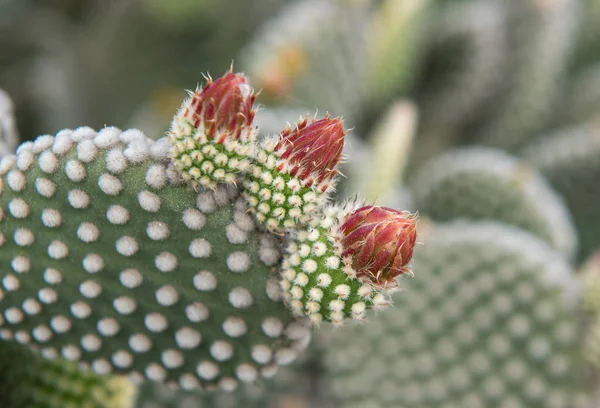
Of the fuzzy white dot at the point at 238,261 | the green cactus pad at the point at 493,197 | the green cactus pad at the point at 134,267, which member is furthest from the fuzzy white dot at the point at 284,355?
the green cactus pad at the point at 493,197

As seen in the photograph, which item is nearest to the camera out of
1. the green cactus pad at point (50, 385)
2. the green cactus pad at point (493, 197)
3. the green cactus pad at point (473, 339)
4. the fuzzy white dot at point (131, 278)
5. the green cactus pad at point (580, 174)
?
the fuzzy white dot at point (131, 278)

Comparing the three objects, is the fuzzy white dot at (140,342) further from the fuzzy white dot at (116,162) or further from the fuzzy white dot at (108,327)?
the fuzzy white dot at (116,162)

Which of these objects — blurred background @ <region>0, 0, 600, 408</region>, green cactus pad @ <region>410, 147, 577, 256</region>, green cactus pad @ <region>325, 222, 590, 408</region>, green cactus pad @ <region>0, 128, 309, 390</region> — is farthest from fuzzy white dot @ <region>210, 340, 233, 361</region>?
green cactus pad @ <region>410, 147, 577, 256</region>

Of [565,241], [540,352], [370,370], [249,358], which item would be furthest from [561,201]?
[249,358]

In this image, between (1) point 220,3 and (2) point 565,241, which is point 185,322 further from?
(1) point 220,3

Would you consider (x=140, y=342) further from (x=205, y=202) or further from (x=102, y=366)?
(x=205, y=202)

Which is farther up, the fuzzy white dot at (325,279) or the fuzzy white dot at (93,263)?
the fuzzy white dot at (325,279)
